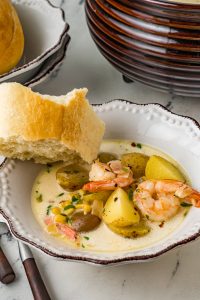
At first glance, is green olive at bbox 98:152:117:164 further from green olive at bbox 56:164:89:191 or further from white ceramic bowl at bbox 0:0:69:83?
white ceramic bowl at bbox 0:0:69:83

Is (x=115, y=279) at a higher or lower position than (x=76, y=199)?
lower

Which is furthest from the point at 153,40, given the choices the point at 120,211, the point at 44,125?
the point at 120,211

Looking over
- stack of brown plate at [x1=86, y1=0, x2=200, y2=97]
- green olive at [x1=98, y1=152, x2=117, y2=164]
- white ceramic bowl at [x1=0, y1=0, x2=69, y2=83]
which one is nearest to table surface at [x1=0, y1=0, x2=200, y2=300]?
green olive at [x1=98, y1=152, x2=117, y2=164]

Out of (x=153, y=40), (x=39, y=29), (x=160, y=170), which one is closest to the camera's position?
(x=160, y=170)

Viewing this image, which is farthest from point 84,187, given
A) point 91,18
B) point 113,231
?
point 91,18

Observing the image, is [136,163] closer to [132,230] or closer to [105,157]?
[105,157]

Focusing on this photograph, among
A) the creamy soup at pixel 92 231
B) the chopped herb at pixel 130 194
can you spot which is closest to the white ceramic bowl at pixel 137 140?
the creamy soup at pixel 92 231
